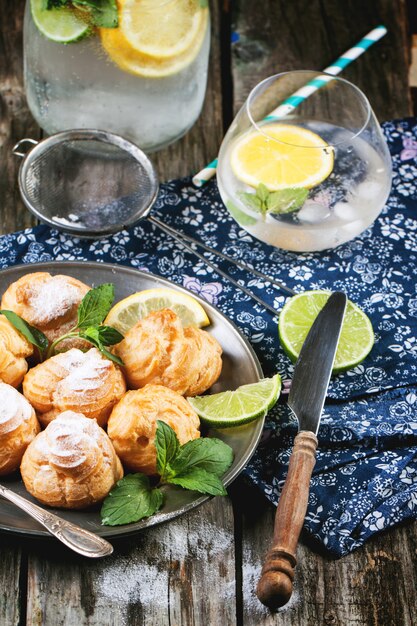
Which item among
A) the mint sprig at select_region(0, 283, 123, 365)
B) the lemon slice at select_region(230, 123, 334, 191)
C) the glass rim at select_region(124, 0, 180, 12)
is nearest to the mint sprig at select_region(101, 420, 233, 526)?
the mint sprig at select_region(0, 283, 123, 365)

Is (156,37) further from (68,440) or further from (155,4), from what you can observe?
(68,440)

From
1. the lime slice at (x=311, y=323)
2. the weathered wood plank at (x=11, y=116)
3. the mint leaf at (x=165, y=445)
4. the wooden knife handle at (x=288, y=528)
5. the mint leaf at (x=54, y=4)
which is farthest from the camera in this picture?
the weathered wood plank at (x=11, y=116)

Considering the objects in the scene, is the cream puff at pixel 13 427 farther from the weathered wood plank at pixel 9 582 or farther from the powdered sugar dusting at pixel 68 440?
the weathered wood plank at pixel 9 582

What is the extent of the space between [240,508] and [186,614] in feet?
0.79

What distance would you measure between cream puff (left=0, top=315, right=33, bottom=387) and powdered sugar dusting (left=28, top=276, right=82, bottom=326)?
0.22ft

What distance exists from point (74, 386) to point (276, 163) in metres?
0.84

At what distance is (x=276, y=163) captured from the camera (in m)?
2.15

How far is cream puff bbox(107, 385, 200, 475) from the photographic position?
5.11 ft

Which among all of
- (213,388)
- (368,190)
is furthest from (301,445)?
(368,190)

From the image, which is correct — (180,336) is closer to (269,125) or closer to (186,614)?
(186,614)

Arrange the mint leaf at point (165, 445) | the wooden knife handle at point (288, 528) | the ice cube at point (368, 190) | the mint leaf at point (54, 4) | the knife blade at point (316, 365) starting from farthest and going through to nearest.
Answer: the ice cube at point (368, 190) → the mint leaf at point (54, 4) → the knife blade at point (316, 365) → the mint leaf at point (165, 445) → the wooden knife handle at point (288, 528)

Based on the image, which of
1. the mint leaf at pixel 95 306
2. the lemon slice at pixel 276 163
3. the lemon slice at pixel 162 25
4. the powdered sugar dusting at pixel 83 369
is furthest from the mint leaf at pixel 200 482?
the lemon slice at pixel 162 25

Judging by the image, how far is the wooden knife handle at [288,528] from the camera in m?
1.41

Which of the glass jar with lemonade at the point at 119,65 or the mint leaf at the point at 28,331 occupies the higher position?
the glass jar with lemonade at the point at 119,65
